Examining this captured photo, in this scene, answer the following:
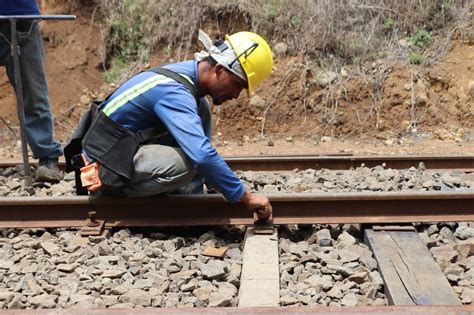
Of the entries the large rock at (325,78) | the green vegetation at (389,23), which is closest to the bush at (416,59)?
the green vegetation at (389,23)

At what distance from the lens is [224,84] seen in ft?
13.5

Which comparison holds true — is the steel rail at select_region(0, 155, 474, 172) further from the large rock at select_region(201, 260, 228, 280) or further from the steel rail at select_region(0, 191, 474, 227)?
the large rock at select_region(201, 260, 228, 280)

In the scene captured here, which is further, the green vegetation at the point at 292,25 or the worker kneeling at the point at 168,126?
the green vegetation at the point at 292,25

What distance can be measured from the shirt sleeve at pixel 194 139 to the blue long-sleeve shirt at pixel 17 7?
2368 mm

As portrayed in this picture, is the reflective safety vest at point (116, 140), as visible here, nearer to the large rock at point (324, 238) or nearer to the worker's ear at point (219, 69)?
Answer: the worker's ear at point (219, 69)

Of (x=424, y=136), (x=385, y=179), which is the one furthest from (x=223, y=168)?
(x=424, y=136)

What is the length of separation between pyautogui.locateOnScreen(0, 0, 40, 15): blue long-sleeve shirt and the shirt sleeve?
2368mm

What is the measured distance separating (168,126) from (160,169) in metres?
0.39

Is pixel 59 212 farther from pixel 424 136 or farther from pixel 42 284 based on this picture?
pixel 424 136

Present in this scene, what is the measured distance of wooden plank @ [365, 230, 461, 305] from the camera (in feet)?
10.4

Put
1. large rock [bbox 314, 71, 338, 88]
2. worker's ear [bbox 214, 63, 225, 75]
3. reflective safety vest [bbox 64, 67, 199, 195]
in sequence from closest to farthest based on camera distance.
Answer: worker's ear [bbox 214, 63, 225, 75] → reflective safety vest [bbox 64, 67, 199, 195] → large rock [bbox 314, 71, 338, 88]

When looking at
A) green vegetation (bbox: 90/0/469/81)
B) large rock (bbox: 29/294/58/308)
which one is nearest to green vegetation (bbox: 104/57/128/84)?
green vegetation (bbox: 90/0/469/81)

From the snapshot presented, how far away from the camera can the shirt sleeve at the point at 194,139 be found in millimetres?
3857

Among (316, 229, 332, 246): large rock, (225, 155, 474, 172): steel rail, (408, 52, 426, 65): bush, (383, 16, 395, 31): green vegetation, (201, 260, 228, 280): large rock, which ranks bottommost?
(225, 155, 474, 172): steel rail
